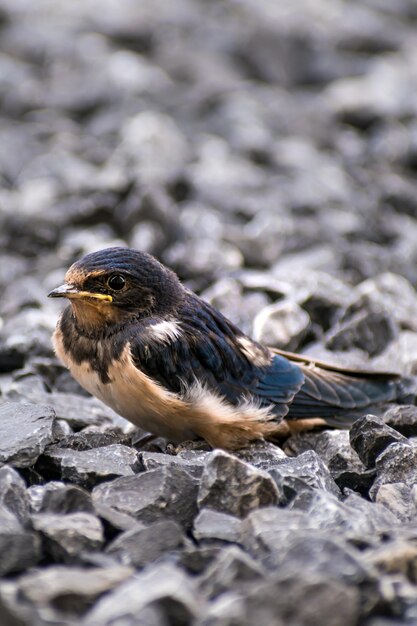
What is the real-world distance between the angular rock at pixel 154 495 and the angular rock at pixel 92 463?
0.10 metres

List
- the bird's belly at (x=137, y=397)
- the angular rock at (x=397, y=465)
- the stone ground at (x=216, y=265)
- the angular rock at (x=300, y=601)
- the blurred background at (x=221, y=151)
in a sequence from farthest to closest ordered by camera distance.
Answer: the blurred background at (x=221, y=151) < the bird's belly at (x=137, y=397) < the angular rock at (x=397, y=465) < the stone ground at (x=216, y=265) < the angular rock at (x=300, y=601)

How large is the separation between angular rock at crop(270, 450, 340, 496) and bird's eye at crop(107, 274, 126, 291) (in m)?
1.12

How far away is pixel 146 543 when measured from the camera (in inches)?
123

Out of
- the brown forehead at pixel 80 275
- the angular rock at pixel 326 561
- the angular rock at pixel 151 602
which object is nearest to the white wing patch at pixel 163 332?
the brown forehead at pixel 80 275

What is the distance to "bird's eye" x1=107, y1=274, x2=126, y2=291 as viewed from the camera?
15.1ft

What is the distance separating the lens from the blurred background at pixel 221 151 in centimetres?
657

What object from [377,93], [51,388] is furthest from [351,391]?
[377,93]

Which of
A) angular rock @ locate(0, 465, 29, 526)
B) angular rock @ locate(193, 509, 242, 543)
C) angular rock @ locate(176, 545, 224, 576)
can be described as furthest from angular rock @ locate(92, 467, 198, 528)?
angular rock @ locate(176, 545, 224, 576)

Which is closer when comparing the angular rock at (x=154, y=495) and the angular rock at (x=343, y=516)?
the angular rock at (x=343, y=516)

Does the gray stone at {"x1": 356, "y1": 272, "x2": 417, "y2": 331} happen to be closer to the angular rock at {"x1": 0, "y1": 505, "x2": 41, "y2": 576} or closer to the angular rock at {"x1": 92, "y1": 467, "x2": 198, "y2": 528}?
the angular rock at {"x1": 92, "y1": 467, "x2": 198, "y2": 528}

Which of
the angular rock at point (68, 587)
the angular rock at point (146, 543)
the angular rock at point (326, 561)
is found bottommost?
the angular rock at point (146, 543)

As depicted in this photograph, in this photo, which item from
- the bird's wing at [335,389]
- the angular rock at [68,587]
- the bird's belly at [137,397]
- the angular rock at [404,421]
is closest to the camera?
the angular rock at [68,587]

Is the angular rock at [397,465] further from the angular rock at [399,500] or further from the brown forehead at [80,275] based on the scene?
the brown forehead at [80,275]

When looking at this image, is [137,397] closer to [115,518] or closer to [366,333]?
[115,518]
